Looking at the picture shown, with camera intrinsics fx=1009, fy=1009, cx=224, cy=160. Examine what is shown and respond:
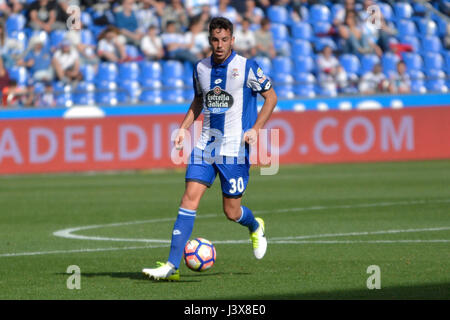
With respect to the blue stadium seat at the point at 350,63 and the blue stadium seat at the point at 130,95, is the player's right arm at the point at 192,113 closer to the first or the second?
the blue stadium seat at the point at 130,95

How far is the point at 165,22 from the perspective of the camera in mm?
26219

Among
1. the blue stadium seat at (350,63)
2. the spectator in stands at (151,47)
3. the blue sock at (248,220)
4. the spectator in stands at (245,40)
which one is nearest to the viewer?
the blue sock at (248,220)

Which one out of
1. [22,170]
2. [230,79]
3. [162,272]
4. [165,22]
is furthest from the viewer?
A: [165,22]

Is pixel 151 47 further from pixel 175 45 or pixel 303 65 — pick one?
pixel 303 65

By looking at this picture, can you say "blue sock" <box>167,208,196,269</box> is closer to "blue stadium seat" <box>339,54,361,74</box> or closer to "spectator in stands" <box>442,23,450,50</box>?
"blue stadium seat" <box>339,54,361,74</box>

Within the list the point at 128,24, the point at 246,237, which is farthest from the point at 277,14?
the point at 246,237

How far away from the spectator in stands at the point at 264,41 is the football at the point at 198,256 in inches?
690

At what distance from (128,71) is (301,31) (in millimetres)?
5196

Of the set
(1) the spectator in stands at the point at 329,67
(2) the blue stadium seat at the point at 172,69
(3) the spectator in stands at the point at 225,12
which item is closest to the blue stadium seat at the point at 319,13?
(1) the spectator in stands at the point at 329,67

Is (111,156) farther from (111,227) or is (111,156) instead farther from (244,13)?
(111,227)

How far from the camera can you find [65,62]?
24203mm

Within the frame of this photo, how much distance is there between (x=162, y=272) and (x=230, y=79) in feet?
5.93

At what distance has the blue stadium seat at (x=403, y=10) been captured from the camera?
2842 cm
